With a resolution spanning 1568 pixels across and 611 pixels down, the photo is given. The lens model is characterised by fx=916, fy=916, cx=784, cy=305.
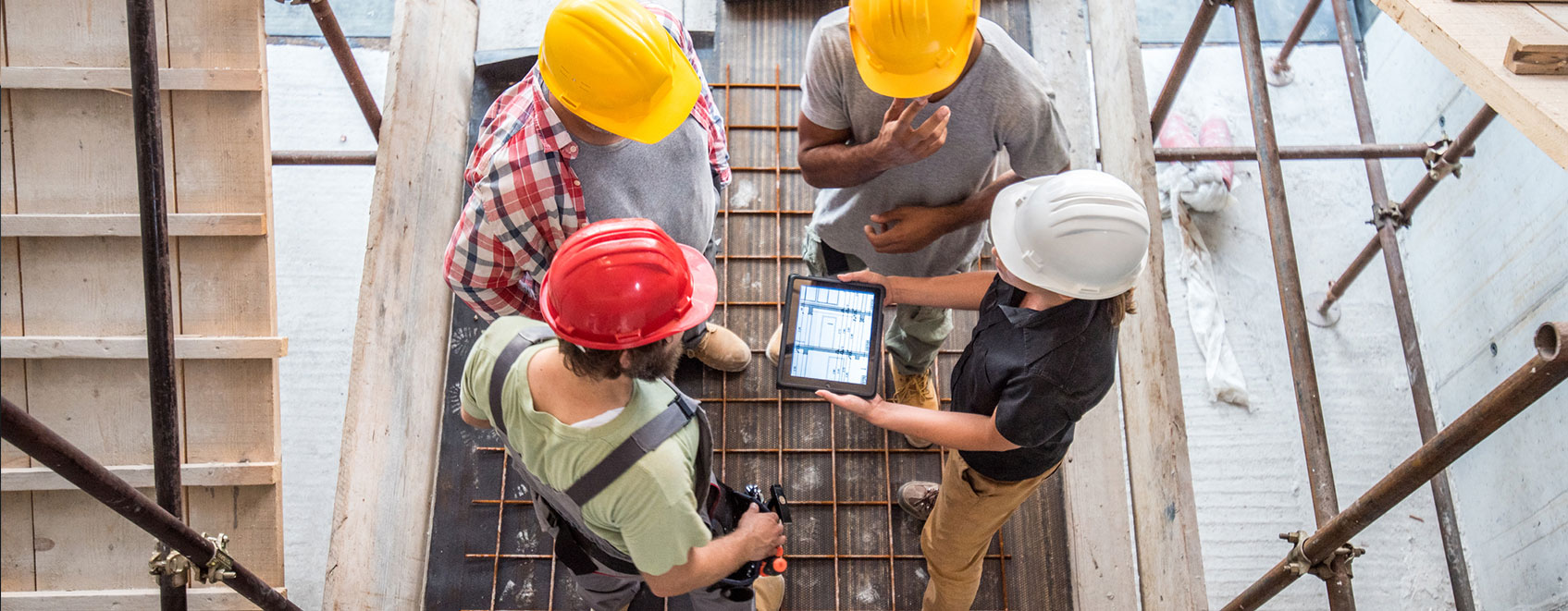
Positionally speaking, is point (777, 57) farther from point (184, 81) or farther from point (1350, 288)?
point (1350, 288)

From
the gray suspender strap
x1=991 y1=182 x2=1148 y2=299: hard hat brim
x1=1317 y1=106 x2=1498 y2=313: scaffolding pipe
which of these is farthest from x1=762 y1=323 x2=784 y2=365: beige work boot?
x1=1317 y1=106 x2=1498 y2=313: scaffolding pipe

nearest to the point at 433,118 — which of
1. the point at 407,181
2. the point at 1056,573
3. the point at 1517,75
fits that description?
the point at 407,181

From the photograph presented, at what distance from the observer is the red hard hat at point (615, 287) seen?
2.36 meters

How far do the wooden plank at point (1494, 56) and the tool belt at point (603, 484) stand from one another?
94.2 inches

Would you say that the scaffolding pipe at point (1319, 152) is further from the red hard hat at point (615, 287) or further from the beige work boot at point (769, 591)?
the red hard hat at point (615, 287)

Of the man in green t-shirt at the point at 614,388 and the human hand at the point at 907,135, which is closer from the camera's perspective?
the man in green t-shirt at the point at 614,388

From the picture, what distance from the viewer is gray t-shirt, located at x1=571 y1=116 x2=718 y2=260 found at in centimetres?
296

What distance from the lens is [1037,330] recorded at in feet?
8.68

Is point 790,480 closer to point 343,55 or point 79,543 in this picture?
point 79,543

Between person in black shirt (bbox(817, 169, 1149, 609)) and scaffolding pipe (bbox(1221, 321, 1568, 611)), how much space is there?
897 mm

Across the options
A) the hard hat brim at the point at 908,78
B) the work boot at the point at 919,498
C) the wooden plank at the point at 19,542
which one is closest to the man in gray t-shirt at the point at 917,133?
the hard hat brim at the point at 908,78

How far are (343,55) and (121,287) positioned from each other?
150 cm

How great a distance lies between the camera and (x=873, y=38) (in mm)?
2760

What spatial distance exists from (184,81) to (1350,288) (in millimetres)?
6625
